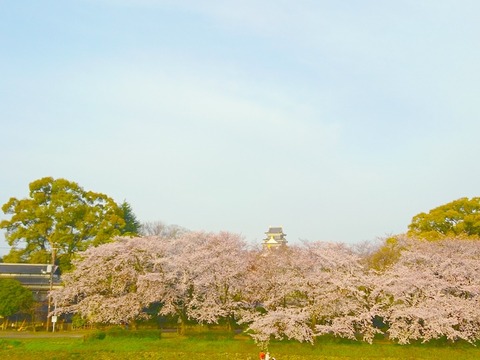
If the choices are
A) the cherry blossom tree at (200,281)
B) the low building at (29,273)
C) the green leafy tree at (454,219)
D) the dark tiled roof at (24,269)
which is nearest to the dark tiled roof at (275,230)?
the green leafy tree at (454,219)

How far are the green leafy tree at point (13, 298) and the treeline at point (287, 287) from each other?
3.69 metres

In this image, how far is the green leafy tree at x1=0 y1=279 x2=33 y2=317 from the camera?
3347 centimetres

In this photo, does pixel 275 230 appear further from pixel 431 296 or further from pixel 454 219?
pixel 431 296

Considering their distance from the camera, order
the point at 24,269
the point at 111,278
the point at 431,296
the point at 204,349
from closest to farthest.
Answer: the point at 204,349
the point at 431,296
the point at 111,278
the point at 24,269

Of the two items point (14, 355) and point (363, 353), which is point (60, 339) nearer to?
point (14, 355)

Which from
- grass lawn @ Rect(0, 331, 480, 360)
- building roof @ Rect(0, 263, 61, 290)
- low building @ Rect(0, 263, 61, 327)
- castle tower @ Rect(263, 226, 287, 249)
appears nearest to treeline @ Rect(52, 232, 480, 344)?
grass lawn @ Rect(0, 331, 480, 360)

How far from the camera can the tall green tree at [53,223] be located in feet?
141

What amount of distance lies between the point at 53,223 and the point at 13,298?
1125 centimetres

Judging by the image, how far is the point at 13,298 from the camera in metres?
33.8

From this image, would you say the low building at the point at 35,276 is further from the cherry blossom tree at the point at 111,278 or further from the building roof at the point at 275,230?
the building roof at the point at 275,230

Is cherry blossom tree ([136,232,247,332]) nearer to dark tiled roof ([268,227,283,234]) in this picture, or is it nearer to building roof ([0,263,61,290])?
building roof ([0,263,61,290])

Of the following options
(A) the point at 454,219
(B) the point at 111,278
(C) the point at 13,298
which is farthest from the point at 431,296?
(C) the point at 13,298

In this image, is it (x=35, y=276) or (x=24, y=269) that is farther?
(x=24, y=269)

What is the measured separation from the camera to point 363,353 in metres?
23.3
